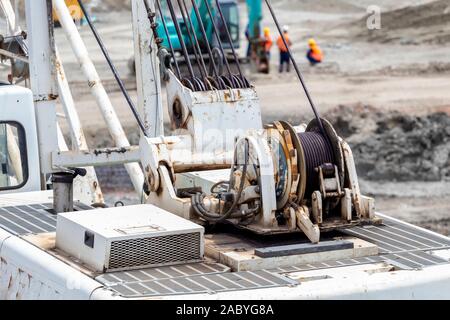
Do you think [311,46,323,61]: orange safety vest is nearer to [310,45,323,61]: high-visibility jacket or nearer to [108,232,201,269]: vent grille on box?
[310,45,323,61]: high-visibility jacket

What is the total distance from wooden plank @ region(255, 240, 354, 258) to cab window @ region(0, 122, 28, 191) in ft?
12.6

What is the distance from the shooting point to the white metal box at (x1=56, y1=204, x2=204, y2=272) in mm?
10586

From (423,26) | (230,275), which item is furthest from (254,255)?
(423,26)

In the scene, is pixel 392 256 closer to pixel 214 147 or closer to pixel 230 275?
pixel 230 275

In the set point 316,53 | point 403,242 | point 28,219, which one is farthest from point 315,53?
point 403,242

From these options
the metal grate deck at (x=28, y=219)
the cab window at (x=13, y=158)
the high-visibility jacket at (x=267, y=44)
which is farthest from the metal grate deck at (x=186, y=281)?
the high-visibility jacket at (x=267, y=44)

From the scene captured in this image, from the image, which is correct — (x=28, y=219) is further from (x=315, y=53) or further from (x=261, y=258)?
(x=315, y=53)

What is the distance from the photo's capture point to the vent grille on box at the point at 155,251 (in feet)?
34.7

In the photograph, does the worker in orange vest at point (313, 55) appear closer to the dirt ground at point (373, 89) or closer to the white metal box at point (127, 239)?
the dirt ground at point (373, 89)

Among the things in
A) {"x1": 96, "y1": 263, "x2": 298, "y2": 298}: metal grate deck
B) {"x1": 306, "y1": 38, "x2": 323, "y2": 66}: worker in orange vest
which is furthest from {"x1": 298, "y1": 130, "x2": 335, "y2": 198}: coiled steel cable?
{"x1": 306, "y1": 38, "x2": 323, "y2": 66}: worker in orange vest

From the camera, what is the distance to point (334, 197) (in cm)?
1141

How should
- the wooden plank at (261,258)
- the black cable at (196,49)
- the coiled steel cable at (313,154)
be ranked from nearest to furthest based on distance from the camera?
1. the wooden plank at (261,258)
2. the coiled steel cable at (313,154)
3. the black cable at (196,49)

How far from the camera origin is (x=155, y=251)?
10742 mm

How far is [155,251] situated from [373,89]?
26.2 m
